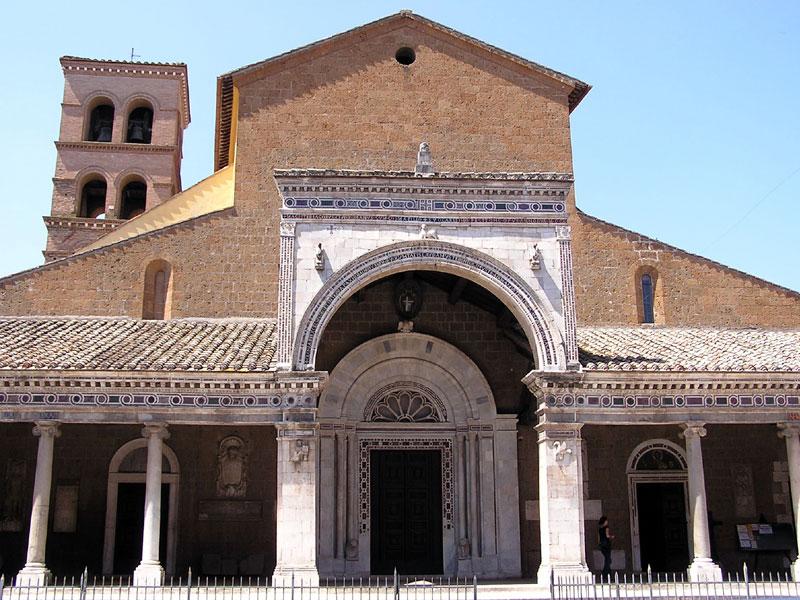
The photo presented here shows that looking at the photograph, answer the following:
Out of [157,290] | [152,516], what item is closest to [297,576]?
[152,516]

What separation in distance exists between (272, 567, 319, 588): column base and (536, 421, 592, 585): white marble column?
3527 millimetres

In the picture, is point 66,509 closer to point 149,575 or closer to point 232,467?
point 232,467

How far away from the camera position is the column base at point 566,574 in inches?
530

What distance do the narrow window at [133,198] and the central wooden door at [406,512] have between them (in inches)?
611

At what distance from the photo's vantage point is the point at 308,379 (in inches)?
550

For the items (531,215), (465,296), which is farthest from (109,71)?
(531,215)

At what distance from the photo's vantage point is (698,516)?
1435 centimetres

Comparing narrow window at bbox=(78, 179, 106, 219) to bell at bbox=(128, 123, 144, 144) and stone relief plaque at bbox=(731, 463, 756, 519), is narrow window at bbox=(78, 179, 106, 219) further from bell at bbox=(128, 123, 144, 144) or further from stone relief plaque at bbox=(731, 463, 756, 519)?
stone relief plaque at bbox=(731, 463, 756, 519)

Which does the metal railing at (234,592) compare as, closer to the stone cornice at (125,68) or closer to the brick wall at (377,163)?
the brick wall at (377,163)

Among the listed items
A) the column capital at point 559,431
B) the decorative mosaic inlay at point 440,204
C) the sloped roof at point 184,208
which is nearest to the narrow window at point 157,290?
the sloped roof at point 184,208

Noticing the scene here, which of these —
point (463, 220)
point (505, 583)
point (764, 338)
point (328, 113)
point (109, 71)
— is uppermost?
point (109, 71)

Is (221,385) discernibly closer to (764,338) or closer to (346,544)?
(346,544)

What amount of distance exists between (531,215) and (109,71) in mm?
18713

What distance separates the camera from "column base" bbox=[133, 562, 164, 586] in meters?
13.4
